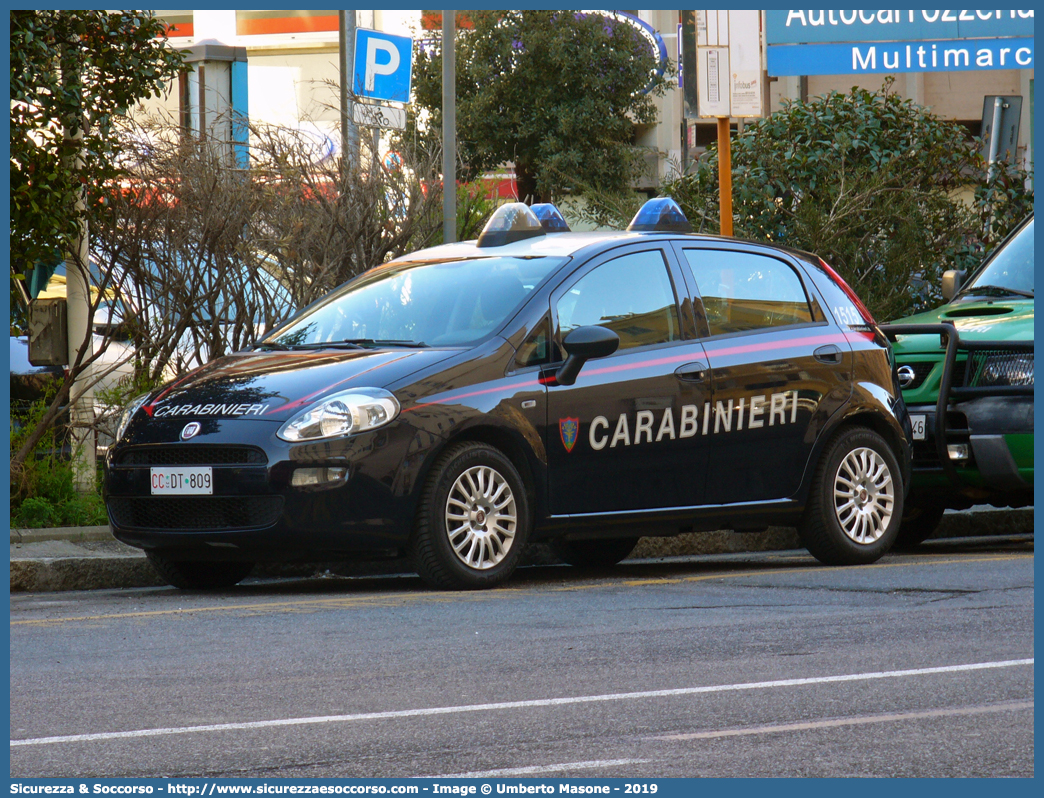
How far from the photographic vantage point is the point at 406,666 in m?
5.86

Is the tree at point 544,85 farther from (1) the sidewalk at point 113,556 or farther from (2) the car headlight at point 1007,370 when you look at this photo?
(2) the car headlight at point 1007,370

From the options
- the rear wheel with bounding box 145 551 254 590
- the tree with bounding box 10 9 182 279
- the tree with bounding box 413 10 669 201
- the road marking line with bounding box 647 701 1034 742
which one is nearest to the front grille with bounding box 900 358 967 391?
the rear wheel with bounding box 145 551 254 590

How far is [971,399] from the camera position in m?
9.53

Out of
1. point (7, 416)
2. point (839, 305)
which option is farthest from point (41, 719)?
point (839, 305)

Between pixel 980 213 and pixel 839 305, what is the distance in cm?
535

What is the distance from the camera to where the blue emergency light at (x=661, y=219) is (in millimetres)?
9383

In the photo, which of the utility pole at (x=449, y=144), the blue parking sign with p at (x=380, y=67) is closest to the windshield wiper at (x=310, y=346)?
the utility pole at (x=449, y=144)

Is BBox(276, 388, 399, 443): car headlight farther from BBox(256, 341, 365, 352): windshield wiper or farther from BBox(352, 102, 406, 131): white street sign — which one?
BBox(352, 102, 406, 131): white street sign

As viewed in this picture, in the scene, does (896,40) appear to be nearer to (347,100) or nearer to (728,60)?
(728,60)

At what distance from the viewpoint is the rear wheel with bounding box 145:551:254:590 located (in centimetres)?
828

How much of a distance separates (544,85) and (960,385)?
2408cm

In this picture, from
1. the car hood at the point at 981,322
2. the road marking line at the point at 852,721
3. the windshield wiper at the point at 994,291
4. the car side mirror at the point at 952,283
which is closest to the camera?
the road marking line at the point at 852,721

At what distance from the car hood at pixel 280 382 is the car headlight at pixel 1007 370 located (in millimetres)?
3337
